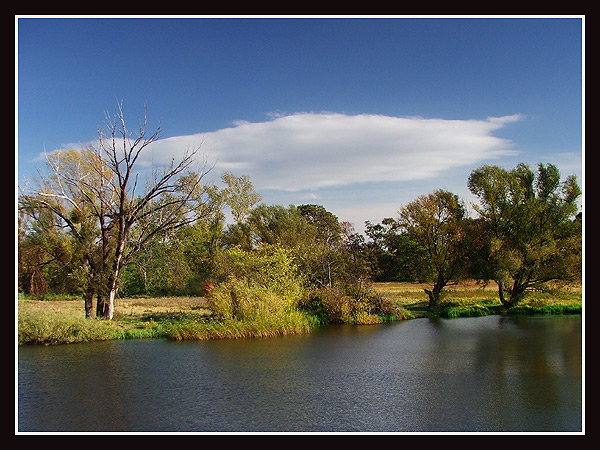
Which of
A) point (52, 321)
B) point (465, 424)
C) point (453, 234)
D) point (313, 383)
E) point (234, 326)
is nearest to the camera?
point (465, 424)

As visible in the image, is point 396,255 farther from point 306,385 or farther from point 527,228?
point 306,385

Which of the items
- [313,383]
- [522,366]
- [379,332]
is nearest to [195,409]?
[313,383]

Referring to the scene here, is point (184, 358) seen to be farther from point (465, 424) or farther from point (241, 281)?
point (465, 424)

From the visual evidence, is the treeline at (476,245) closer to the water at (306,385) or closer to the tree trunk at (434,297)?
the tree trunk at (434,297)

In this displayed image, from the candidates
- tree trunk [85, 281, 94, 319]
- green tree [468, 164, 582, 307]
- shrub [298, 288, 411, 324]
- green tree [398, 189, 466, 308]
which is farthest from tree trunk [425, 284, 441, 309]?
tree trunk [85, 281, 94, 319]

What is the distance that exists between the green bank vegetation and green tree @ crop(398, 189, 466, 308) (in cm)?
6

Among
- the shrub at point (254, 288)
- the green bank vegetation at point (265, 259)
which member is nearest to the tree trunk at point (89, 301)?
the green bank vegetation at point (265, 259)

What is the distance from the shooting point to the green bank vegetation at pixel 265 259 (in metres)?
20.5

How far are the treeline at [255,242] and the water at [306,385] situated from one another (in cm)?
440

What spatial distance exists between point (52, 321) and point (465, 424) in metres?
14.1

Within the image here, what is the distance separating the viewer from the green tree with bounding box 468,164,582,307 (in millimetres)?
28469

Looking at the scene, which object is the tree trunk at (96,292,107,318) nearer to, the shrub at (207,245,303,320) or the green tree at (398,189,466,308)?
the shrub at (207,245,303,320)

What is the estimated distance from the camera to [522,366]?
1473 centimetres

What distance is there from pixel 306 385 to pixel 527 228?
21139mm
